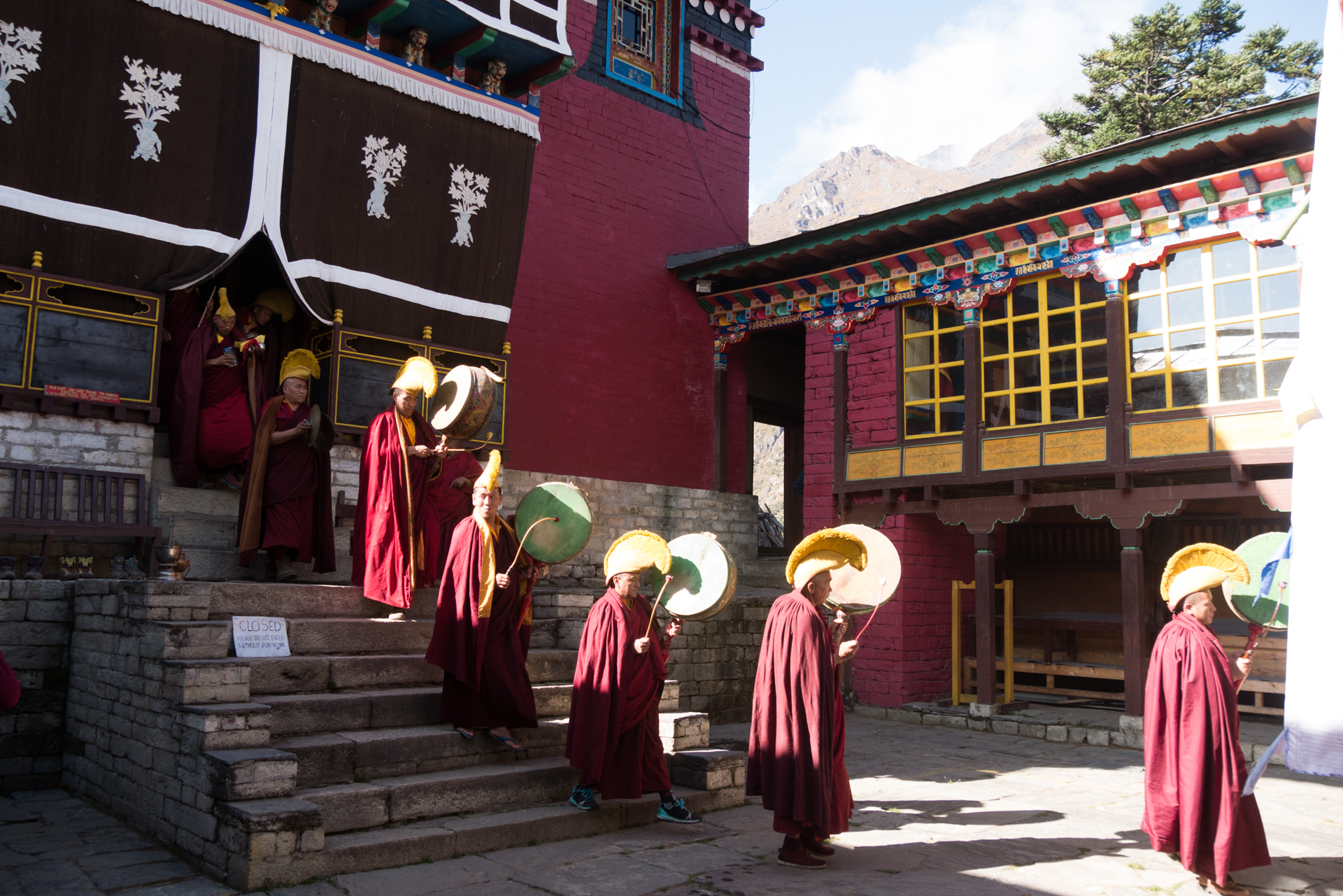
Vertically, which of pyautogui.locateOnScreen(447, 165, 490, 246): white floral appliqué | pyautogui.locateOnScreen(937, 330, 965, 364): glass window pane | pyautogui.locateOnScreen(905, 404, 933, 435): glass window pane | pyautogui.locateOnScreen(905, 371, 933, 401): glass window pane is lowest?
pyautogui.locateOnScreen(905, 404, 933, 435): glass window pane

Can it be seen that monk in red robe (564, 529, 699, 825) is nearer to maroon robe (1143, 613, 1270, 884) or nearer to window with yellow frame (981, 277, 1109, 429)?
maroon robe (1143, 613, 1270, 884)

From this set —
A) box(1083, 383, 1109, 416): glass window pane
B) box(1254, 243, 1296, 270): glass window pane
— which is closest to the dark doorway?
box(1083, 383, 1109, 416): glass window pane

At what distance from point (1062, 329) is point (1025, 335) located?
1.24 ft

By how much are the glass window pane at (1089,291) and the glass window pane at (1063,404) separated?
889 mm

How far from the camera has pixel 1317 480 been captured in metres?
2.79

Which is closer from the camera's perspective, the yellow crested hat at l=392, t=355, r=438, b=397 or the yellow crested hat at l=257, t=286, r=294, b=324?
the yellow crested hat at l=392, t=355, r=438, b=397

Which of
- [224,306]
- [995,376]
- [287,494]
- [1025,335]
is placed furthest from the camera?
[995,376]

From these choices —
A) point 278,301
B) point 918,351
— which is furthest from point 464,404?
point 918,351

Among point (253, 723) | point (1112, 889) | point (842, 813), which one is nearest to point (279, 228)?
point (253, 723)

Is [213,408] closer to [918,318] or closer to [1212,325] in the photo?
[918,318]

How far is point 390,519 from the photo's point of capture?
21.5ft

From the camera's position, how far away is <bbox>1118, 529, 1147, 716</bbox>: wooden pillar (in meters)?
9.22

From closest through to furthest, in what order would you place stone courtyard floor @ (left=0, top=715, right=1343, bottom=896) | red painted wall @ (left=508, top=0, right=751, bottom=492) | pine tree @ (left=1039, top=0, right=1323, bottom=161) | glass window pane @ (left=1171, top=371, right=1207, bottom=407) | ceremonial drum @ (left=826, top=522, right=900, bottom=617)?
stone courtyard floor @ (left=0, top=715, right=1343, bottom=896), ceremonial drum @ (left=826, top=522, right=900, bottom=617), glass window pane @ (left=1171, top=371, right=1207, bottom=407), red painted wall @ (left=508, top=0, right=751, bottom=492), pine tree @ (left=1039, top=0, right=1323, bottom=161)

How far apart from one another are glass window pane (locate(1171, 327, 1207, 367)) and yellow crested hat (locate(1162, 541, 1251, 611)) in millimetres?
4475
